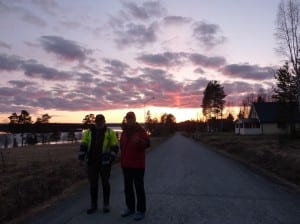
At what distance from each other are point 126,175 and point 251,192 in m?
4.70

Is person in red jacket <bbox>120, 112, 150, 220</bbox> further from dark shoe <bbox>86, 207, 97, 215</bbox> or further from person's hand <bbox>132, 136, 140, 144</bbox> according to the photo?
dark shoe <bbox>86, 207, 97, 215</bbox>

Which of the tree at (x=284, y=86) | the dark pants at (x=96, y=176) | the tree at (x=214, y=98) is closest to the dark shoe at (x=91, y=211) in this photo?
the dark pants at (x=96, y=176)

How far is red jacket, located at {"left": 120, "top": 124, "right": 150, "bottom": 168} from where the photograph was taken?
7.44 metres

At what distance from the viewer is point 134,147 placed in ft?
24.4

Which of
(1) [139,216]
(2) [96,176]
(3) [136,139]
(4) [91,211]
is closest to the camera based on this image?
(1) [139,216]

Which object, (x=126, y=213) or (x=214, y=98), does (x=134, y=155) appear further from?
(x=214, y=98)

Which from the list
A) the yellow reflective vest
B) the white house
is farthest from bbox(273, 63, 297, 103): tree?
the yellow reflective vest

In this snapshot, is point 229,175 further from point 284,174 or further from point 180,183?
Result: point 180,183

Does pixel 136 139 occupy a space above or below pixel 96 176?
above

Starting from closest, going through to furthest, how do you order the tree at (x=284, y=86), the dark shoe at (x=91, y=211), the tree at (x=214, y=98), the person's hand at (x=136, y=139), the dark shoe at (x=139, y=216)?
1. the dark shoe at (x=139, y=216)
2. the person's hand at (x=136, y=139)
3. the dark shoe at (x=91, y=211)
4. the tree at (x=284, y=86)
5. the tree at (x=214, y=98)

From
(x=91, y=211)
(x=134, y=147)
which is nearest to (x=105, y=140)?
(x=134, y=147)

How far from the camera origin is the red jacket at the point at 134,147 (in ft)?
24.4

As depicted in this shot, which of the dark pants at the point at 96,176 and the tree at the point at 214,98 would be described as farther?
the tree at the point at 214,98

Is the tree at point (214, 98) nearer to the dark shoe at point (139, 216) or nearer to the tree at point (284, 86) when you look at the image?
the tree at point (284, 86)
